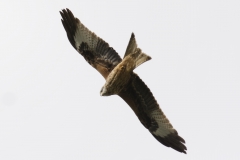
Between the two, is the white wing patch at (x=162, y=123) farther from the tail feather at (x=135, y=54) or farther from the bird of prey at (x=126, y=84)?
the tail feather at (x=135, y=54)

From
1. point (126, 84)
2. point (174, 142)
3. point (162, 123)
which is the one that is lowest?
point (174, 142)

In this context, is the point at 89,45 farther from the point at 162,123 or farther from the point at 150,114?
the point at 162,123

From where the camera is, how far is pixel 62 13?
997cm

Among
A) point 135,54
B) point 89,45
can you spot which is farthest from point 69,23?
point 135,54

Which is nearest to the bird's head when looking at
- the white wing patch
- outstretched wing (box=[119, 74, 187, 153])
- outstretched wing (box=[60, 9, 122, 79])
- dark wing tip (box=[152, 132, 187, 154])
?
outstretched wing (box=[119, 74, 187, 153])

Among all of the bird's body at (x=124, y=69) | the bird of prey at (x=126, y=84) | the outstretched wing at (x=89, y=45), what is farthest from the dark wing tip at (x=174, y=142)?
the outstretched wing at (x=89, y=45)

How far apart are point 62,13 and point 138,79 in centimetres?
242

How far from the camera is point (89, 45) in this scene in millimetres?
10117

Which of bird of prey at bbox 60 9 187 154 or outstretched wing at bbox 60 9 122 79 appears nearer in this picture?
bird of prey at bbox 60 9 187 154

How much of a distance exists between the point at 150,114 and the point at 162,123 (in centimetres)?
36

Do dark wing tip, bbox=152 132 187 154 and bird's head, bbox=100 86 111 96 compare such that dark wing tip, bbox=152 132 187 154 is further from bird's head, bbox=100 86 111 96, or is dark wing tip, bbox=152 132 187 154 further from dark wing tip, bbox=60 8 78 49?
dark wing tip, bbox=60 8 78 49

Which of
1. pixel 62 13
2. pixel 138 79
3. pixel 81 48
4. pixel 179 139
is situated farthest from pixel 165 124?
pixel 62 13

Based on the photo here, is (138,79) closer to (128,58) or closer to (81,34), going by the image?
(128,58)

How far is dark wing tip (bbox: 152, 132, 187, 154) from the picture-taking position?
9.96 m
